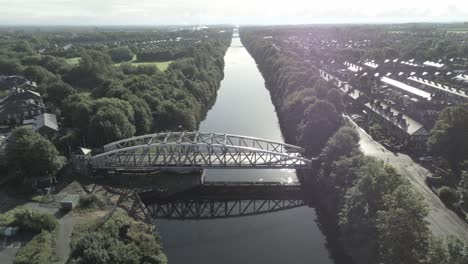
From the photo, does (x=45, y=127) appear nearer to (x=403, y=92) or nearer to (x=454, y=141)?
(x=454, y=141)

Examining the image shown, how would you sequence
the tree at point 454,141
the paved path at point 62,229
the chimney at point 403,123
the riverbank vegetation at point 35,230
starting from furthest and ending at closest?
the chimney at point 403,123 → the tree at point 454,141 → the paved path at point 62,229 → the riverbank vegetation at point 35,230

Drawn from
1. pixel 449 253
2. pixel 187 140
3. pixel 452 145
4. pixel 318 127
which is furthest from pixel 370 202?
pixel 187 140

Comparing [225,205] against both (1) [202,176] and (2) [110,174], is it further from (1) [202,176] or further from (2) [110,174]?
(2) [110,174]

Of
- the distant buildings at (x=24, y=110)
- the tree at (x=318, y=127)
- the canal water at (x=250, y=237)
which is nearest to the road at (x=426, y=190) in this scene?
the tree at (x=318, y=127)

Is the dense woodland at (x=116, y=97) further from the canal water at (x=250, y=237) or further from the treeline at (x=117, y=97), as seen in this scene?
the canal water at (x=250, y=237)

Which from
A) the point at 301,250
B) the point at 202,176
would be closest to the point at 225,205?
the point at 202,176
